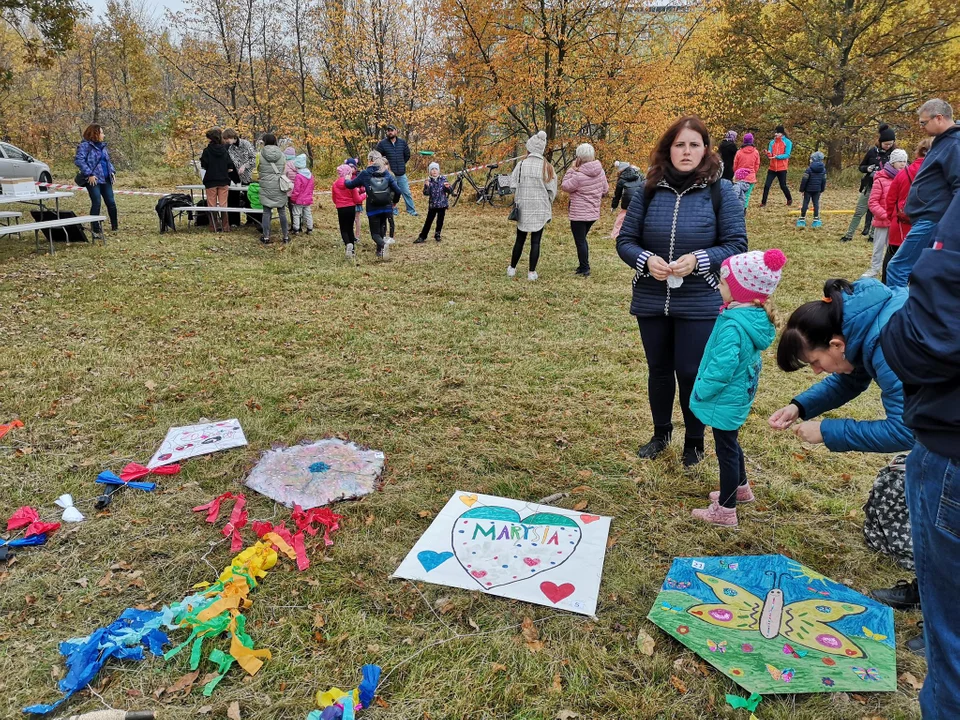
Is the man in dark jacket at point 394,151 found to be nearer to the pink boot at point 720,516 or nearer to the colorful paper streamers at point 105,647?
the pink boot at point 720,516

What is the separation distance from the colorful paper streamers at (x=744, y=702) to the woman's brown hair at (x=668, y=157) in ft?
7.89

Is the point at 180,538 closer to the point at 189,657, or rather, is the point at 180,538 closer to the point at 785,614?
the point at 189,657

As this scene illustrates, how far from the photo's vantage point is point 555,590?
2744 mm

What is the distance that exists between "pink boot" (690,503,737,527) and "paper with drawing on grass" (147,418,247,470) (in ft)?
9.37

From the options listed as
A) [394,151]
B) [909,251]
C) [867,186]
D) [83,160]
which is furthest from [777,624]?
[83,160]

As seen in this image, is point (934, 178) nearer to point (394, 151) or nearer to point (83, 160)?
point (394, 151)

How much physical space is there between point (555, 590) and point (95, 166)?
11127 mm

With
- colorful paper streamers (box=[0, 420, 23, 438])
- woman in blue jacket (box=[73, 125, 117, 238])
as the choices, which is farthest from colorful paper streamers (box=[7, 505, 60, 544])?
woman in blue jacket (box=[73, 125, 117, 238])

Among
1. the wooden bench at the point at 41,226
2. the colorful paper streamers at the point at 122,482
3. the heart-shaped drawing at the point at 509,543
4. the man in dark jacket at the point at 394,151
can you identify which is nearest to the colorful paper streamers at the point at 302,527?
the heart-shaped drawing at the point at 509,543

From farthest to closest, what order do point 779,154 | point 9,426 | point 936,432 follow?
point 779,154 < point 9,426 < point 936,432

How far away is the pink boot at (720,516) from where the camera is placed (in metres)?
3.20

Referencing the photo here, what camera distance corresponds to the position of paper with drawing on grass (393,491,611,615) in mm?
2756

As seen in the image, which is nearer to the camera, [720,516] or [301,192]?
[720,516]

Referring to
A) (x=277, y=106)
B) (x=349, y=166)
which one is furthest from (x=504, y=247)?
(x=277, y=106)
